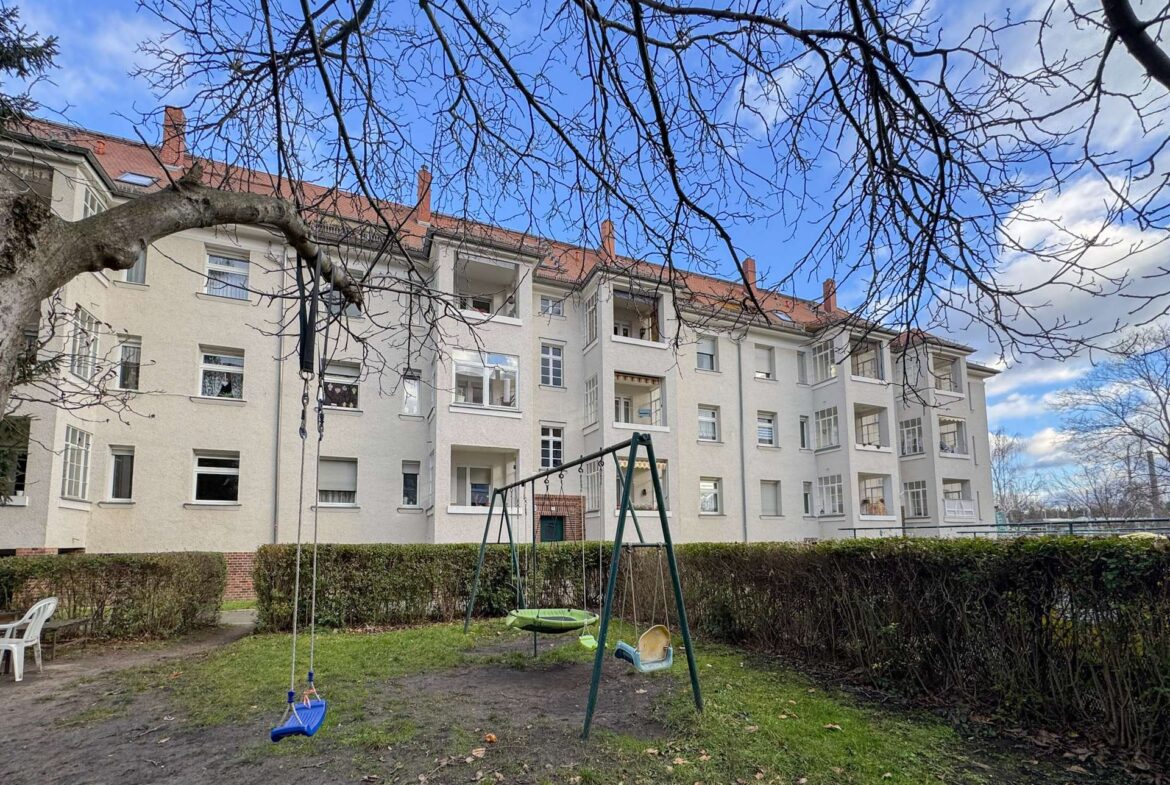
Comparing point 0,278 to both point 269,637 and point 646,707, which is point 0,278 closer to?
point 646,707

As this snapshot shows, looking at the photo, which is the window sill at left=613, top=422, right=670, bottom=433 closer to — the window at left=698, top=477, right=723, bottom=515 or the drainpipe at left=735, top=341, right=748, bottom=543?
the window at left=698, top=477, right=723, bottom=515

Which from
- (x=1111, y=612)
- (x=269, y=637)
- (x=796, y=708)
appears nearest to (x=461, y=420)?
(x=269, y=637)

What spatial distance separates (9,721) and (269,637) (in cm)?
404

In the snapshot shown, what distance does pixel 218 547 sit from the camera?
53.3 feet

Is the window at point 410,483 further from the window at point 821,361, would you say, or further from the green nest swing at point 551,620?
the window at point 821,361

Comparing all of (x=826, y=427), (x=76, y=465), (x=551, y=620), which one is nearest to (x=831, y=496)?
(x=826, y=427)

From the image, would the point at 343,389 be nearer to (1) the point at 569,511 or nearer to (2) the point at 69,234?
(1) the point at 569,511

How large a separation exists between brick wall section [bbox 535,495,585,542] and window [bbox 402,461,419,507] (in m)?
3.82

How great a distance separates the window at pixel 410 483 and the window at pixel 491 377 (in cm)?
246

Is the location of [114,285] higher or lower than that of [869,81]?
higher

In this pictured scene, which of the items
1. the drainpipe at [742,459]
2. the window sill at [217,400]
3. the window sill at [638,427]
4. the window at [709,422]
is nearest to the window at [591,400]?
the window sill at [638,427]

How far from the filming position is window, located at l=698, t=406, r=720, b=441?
77.0 feet

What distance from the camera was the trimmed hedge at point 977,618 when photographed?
14.8 feet

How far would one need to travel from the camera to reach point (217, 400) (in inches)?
666
